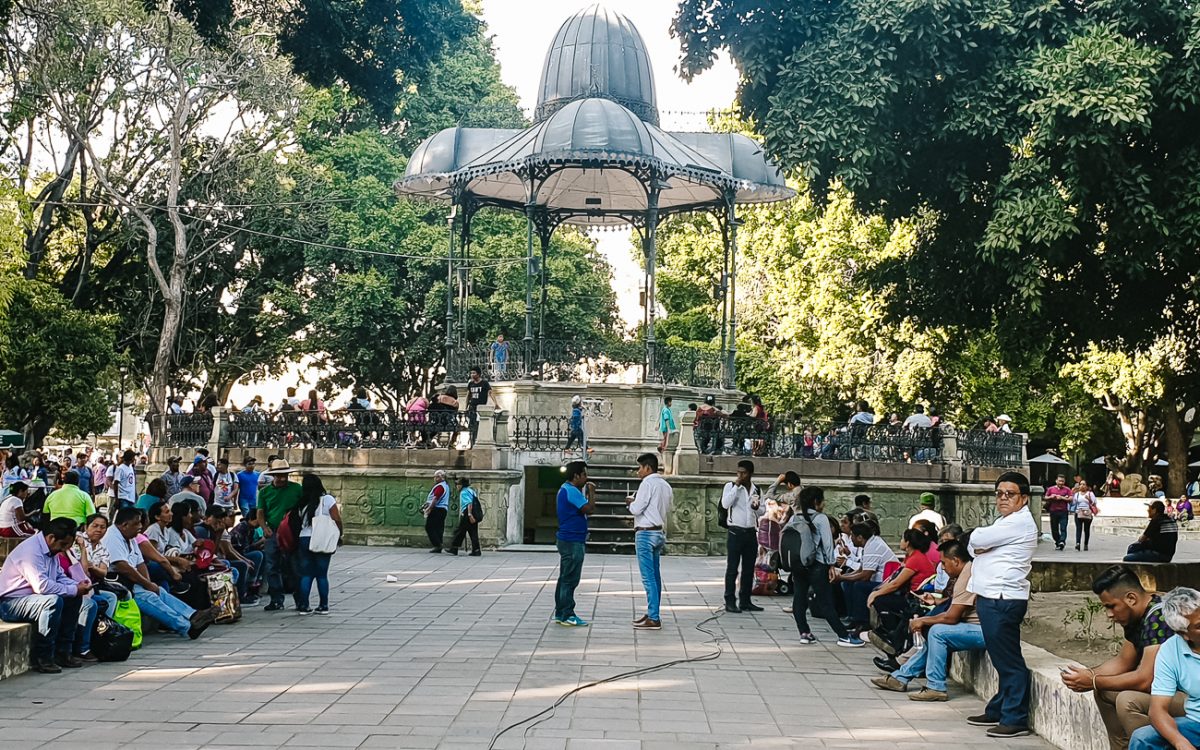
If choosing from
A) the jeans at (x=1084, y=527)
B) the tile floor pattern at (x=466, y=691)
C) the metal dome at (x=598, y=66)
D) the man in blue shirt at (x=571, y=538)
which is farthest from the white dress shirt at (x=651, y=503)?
the jeans at (x=1084, y=527)

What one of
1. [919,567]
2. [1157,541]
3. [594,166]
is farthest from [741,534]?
[594,166]

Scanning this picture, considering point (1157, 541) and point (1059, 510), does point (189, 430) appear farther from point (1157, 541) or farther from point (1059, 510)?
point (1157, 541)

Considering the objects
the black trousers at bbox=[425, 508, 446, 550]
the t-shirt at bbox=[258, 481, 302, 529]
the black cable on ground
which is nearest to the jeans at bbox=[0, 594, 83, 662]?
the black cable on ground

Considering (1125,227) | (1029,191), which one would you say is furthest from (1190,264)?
(1029,191)

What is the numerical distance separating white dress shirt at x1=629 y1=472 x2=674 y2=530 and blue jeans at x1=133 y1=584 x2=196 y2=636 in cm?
425

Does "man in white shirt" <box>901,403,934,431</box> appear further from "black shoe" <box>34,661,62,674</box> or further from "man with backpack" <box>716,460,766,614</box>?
"black shoe" <box>34,661,62,674</box>

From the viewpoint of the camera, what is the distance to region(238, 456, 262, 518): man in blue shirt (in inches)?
714

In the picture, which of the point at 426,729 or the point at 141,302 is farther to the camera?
the point at 141,302

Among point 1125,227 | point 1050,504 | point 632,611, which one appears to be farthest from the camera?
point 1050,504

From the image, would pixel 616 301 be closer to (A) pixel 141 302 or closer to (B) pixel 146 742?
(A) pixel 141 302

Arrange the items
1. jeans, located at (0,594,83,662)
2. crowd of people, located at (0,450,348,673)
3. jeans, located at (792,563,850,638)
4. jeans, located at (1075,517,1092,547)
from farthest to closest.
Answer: jeans, located at (1075,517,1092,547), jeans, located at (792,563,850,638), crowd of people, located at (0,450,348,673), jeans, located at (0,594,83,662)

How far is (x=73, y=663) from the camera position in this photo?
943cm

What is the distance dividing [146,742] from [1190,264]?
9.76m

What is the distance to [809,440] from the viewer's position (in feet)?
74.6
